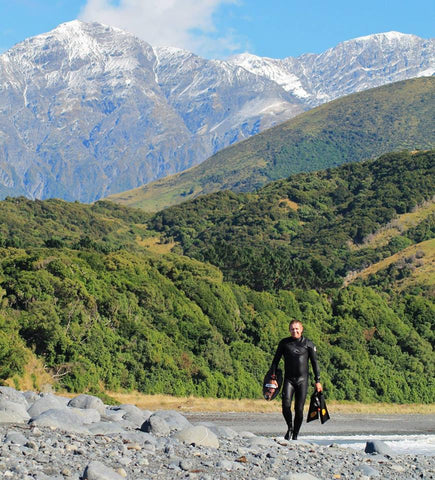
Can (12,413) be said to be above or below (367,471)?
above

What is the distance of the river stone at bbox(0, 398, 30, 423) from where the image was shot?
19.1 m

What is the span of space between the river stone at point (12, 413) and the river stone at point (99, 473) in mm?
5138

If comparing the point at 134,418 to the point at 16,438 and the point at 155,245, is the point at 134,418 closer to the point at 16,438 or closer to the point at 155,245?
the point at 16,438

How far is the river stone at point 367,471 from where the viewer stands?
18.7m

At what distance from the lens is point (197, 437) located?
765 inches

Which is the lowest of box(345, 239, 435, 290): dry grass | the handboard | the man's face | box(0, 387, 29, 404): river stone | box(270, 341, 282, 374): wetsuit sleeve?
box(0, 387, 29, 404): river stone

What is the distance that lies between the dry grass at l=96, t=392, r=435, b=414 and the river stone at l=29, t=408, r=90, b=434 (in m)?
29.5

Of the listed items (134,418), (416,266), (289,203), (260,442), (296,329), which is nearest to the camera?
(296,329)

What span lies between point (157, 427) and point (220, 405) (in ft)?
111

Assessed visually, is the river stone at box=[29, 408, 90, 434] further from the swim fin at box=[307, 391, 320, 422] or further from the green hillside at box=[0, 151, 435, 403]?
the green hillside at box=[0, 151, 435, 403]

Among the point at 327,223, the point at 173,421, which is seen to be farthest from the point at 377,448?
the point at 327,223

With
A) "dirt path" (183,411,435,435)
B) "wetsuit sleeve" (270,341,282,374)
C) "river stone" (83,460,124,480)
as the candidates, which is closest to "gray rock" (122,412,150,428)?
"wetsuit sleeve" (270,341,282,374)

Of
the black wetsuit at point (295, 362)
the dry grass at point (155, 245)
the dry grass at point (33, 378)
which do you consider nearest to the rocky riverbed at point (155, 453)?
the black wetsuit at point (295, 362)

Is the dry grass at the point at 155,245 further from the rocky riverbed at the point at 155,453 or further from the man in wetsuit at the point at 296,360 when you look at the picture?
the man in wetsuit at the point at 296,360
